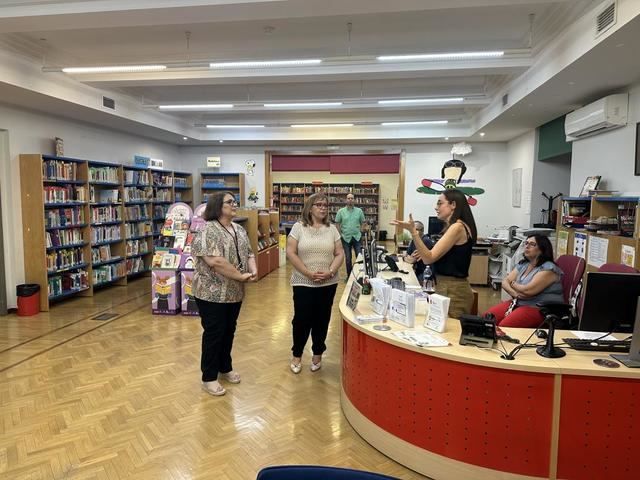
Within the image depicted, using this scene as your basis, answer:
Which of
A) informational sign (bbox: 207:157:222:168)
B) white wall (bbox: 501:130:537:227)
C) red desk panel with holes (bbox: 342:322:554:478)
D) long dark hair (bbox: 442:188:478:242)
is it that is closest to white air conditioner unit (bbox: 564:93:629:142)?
white wall (bbox: 501:130:537:227)

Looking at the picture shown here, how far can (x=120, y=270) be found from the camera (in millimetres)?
8008

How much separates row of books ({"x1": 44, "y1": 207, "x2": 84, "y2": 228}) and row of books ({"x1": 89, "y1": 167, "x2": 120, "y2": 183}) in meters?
0.62

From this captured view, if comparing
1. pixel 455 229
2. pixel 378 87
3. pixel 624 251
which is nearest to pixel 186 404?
pixel 455 229

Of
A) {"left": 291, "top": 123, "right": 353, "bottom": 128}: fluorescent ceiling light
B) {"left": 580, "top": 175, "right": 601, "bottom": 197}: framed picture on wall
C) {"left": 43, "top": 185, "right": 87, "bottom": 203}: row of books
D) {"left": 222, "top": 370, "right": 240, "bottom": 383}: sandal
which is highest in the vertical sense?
{"left": 291, "top": 123, "right": 353, "bottom": 128}: fluorescent ceiling light

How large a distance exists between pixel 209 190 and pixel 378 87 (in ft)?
19.7

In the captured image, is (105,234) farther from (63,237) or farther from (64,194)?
(64,194)

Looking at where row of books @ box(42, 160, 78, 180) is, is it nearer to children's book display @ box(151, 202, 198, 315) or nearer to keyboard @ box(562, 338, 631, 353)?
children's book display @ box(151, 202, 198, 315)

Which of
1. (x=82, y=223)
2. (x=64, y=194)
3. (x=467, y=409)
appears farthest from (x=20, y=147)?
(x=467, y=409)

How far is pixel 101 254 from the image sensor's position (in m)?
7.59

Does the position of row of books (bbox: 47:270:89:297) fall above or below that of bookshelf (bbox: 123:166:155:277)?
below

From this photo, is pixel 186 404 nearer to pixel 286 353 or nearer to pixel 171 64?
pixel 286 353

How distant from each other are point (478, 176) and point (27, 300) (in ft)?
31.9

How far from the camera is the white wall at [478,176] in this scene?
1052cm

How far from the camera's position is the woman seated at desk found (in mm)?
3334
